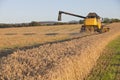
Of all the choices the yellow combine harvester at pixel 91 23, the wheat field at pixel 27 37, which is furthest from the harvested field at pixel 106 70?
the yellow combine harvester at pixel 91 23

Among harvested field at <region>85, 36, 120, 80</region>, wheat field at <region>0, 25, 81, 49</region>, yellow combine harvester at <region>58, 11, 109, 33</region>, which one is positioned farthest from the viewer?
yellow combine harvester at <region>58, 11, 109, 33</region>

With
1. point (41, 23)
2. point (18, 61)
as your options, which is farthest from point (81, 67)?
point (41, 23)

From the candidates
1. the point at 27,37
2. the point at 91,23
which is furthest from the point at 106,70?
the point at 91,23

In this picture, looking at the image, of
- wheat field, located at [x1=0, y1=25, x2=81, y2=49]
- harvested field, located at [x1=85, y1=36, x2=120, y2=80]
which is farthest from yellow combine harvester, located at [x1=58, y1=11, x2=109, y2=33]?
harvested field, located at [x1=85, y1=36, x2=120, y2=80]

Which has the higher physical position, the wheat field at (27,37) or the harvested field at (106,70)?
the harvested field at (106,70)

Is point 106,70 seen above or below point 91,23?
below

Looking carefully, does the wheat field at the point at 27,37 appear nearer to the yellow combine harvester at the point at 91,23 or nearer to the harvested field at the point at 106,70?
the yellow combine harvester at the point at 91,23

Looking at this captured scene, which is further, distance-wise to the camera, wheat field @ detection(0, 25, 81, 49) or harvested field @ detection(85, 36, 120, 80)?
wheat field @ detection(0, 25, 81, 49)

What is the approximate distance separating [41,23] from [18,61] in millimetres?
84675

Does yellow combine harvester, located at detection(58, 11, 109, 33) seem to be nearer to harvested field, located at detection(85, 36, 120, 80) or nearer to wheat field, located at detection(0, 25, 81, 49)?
wheat field, located at detection(0, 25, 81, 49)

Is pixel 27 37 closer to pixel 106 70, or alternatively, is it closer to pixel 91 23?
pixel 91 23

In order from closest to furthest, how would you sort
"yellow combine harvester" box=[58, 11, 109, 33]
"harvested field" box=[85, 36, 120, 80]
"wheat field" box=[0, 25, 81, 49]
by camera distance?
1. "harvested field" box=[85, 36, 120, 80]
2. "wheat field" box=[0, 25, 81, 49]
3. "yellow combine harvester" box=[58, 11, 109, 33]

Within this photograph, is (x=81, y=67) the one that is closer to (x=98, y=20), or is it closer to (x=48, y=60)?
(x=48, y=60)

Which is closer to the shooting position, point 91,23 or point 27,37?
point 27,37
